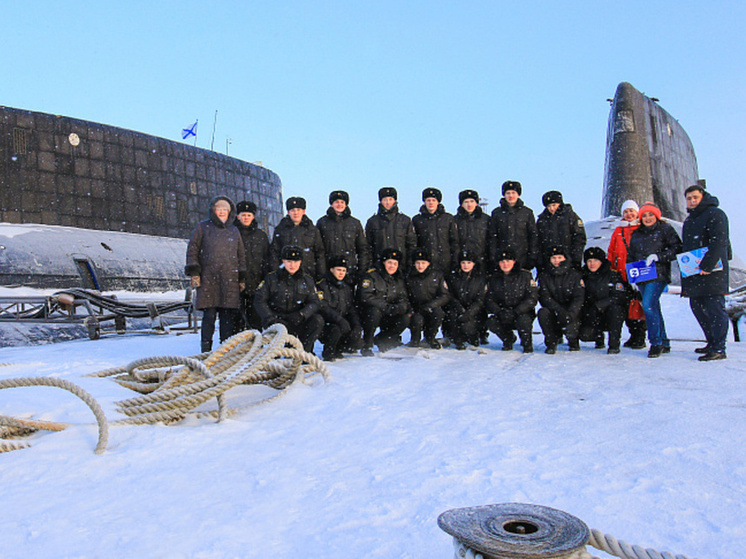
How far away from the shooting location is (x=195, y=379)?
298 centimetres

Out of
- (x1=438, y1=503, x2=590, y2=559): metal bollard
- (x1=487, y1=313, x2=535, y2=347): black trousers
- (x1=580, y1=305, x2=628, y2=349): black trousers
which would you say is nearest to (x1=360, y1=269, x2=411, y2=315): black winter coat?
(x1=487, y1=313, x2=535, y2=347): black trousers

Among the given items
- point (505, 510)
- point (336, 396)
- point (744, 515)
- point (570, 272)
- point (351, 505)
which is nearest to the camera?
point (505, 510)

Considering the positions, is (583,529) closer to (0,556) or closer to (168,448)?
(0,556)

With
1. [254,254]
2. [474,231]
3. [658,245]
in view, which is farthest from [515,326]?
[254,254]

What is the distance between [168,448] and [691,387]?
9.70 feet

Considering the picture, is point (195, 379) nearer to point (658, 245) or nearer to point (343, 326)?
point (343, 326)

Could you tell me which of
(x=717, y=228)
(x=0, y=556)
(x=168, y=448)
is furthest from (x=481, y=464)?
(x=717, y=228)

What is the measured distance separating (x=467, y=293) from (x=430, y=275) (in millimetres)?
417

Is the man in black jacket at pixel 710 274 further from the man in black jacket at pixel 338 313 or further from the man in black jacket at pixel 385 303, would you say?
the man in black jacket at pixel 338 313

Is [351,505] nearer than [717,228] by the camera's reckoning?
Yes

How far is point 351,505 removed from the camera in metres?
1.75

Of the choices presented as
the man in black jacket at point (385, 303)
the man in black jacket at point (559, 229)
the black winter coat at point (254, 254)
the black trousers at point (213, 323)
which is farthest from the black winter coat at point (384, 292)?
the man in black jacket at point (559, 229)

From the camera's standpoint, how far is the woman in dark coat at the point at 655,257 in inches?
196

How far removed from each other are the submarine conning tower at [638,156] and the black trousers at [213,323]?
11103 mm
